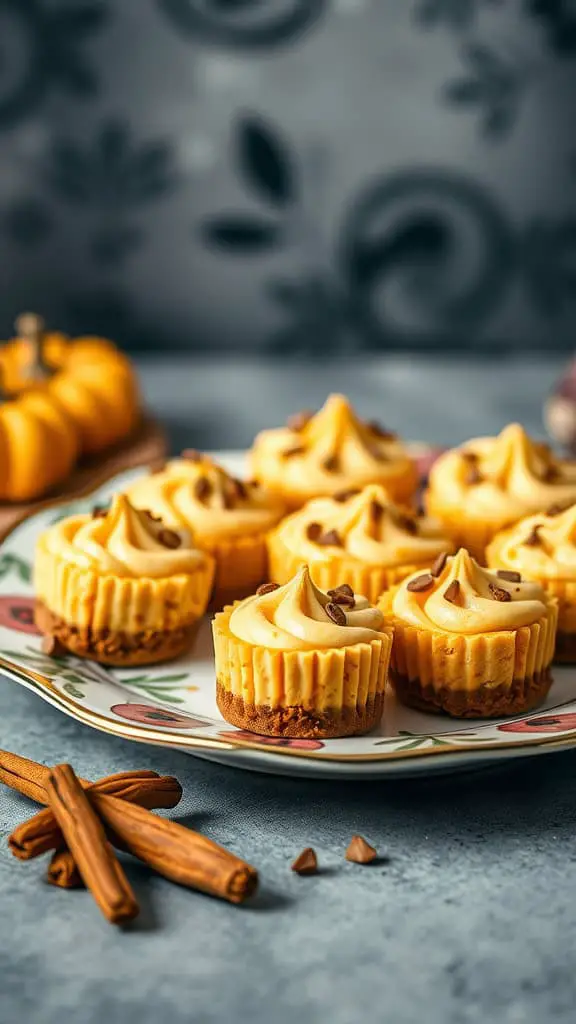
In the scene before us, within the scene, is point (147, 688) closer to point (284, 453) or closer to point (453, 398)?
point (284, 453)

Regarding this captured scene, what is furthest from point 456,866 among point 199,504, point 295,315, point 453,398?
point 295,315

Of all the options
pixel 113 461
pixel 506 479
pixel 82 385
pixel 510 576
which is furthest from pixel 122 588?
pixel 82 385

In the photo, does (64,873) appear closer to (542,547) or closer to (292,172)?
(542,547)

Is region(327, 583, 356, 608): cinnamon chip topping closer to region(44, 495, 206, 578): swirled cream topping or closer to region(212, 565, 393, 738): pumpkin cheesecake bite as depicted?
region(212, 565, 393, 738): pumpkin cheesecake bite

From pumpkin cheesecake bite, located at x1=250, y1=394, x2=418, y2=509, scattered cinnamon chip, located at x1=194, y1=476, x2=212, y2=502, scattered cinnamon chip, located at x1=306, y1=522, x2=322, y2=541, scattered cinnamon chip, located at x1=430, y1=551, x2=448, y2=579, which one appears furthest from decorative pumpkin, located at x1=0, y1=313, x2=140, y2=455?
scattered cinnamon chip, located at x1=430, y1=551, x2=448, y2=579

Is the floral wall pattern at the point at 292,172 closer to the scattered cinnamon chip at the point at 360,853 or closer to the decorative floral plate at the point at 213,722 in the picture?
the decorative floral plate at the point at 213,722

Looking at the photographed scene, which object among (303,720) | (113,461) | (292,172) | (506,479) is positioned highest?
(292,172)
